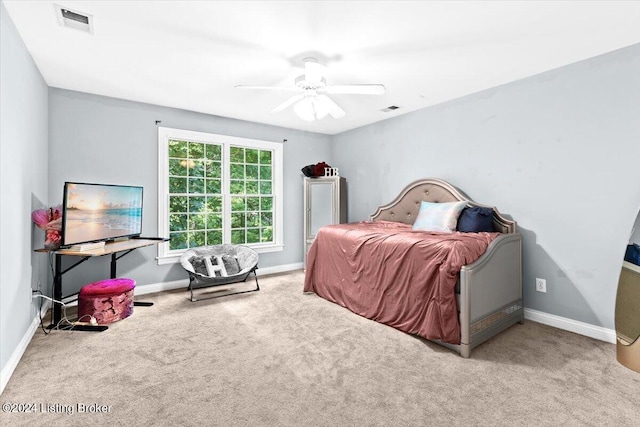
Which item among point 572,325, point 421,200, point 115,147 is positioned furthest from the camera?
point 421,200

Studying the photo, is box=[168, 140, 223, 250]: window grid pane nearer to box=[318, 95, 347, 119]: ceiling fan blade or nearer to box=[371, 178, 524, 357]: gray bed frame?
box=[318, 95, 347, 119]: ceiling fan blade

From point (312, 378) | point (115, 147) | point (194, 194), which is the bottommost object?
point (312, 378)

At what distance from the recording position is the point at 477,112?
3.49 m

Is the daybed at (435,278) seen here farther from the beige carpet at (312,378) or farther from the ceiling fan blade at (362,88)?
the ceiling fan blade at (362,88)

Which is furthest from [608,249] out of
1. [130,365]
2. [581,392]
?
[130,365]

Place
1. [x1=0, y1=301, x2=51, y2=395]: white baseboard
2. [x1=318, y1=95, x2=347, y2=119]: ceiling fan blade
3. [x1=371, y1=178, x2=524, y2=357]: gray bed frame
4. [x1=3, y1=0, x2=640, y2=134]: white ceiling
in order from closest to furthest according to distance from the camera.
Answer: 1. [x1=0, y1=301, x2=51, y2=395]: white baseboard
2. [x1=3, y1=0, x2=640, y2=134]: white ceiling
3. [x1=371, y1=178, x2=524, y2=357]: gray bed frame
4. [x1=318, y1=95, x2=347, y2=119]: ceiling fan blade

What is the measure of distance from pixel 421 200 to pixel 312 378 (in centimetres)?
267

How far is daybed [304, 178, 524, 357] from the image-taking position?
7.79 ft

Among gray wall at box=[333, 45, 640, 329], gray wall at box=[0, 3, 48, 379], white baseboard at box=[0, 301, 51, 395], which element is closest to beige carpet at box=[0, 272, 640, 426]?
white baseboard at box=[0, 301, 51, 395]

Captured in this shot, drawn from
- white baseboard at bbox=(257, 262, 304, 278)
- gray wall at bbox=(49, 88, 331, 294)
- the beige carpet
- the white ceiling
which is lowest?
the beige carpet

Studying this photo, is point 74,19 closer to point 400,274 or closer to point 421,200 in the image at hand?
point 400,274

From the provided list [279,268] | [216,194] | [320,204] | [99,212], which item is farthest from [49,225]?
[320,204]

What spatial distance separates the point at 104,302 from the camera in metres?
2.96

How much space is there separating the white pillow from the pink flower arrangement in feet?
Answer: 11.3
